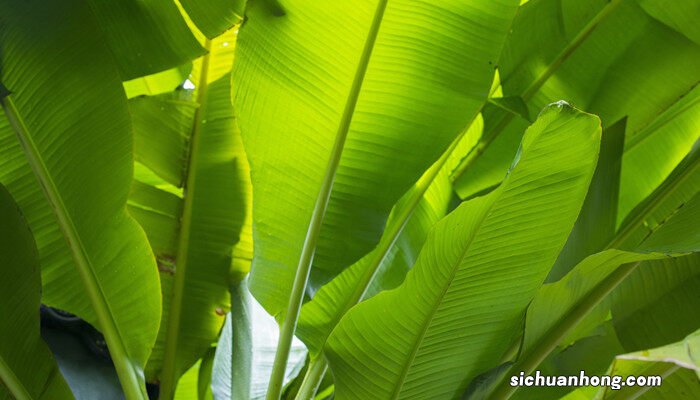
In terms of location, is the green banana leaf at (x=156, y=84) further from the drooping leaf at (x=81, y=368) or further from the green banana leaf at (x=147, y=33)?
the drooping leaf at (x=81, y=368)

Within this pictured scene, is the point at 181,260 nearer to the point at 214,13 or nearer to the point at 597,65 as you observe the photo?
the point at 214,13

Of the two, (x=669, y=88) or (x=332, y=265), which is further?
(x=669, y=88)

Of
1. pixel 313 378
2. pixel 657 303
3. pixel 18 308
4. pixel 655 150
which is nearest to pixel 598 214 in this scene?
pixel 657 303

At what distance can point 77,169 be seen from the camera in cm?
69

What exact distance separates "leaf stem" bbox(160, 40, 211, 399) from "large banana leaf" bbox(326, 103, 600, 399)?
32 centimetres

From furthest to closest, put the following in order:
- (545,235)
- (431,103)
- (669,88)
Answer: (669,88), (431,103), (545,235)

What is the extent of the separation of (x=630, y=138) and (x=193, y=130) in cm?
54

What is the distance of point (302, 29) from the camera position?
658 mm

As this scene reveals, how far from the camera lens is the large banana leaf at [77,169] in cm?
65

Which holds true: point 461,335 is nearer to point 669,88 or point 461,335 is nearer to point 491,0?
point 491,0

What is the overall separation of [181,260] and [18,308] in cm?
25

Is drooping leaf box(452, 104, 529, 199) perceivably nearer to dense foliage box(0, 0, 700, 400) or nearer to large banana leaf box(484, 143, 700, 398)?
dense foliage box(0, 0, 700, 400)

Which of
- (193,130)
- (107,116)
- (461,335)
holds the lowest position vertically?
(461,335)

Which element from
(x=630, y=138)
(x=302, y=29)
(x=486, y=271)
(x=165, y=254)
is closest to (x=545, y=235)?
(x=486, y=271)
